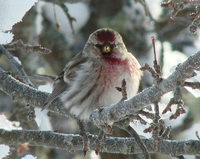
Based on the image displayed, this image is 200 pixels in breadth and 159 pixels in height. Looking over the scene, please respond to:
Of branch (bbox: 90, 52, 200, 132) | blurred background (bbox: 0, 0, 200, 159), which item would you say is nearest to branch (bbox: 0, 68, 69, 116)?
branch (bbox: 90, 52, 200, 132)

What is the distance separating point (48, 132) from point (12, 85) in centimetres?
35

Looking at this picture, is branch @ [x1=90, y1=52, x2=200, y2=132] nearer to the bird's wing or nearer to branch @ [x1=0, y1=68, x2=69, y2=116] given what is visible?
branch @ [x1=0, y1=68, x2=69, y2=116]

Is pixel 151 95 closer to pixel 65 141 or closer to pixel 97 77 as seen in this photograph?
pixel 65 141

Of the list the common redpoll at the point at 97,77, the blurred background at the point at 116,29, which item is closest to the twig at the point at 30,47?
the common redpoll at the point at 97,77

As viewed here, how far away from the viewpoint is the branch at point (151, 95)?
6.18 feet

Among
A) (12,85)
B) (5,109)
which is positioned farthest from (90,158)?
(12,85)

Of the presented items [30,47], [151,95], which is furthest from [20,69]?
[151,95]

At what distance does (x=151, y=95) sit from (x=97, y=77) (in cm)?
131

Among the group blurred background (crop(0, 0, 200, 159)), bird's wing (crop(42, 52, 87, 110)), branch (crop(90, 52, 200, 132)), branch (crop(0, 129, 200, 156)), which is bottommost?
branch (crop(90, 52, 200, 132))

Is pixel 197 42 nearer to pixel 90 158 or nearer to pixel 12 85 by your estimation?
pixel 90 158

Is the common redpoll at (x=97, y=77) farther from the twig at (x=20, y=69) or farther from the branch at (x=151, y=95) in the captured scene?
the branch at (x=151, y=95)

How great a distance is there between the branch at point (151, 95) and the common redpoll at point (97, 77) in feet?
2.52

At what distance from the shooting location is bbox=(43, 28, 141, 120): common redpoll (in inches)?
129

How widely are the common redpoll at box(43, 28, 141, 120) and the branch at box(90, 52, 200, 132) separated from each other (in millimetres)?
769
